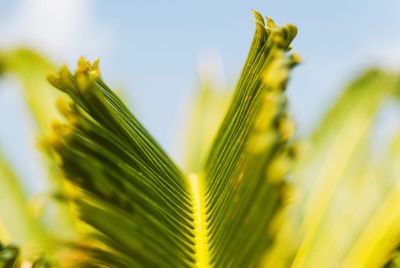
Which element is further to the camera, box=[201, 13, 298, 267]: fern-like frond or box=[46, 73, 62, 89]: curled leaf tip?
box=[46, 73, 62, 89]: curled leaf tip

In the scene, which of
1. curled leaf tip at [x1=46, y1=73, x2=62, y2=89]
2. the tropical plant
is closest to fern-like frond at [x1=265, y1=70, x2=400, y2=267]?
the tropical plant

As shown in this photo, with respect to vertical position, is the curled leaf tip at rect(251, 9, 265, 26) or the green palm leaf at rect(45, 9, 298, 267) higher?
the curled leaf tip at rect(251, 9, 265, 26)

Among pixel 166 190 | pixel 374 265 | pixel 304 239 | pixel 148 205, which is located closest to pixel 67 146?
pixel 148 205

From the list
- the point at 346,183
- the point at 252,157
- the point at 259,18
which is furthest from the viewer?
the point at 346,183

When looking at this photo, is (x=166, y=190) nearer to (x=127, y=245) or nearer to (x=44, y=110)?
(x=127, y=245)

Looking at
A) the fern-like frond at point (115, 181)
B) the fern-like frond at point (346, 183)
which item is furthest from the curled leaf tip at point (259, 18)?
the fern-like frond at point (346, 183)

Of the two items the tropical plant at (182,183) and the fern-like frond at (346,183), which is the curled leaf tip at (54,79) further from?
the fern-like frond at (346,183)

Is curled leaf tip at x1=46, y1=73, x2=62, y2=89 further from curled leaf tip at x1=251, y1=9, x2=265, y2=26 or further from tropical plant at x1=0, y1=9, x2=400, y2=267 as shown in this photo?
curled leaf tip at x1=251, y1=9, x2=265, y2=26

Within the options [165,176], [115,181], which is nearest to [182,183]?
[165,176]

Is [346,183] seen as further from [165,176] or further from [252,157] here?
[252,157]

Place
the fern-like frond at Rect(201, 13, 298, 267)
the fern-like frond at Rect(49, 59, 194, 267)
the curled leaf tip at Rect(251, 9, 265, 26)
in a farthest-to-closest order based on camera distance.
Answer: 1. the curled leaf tip at Rect(251, 9, 265, 26)
2. the fern-like frond at Rect(49, 59, 194, 267)
3. the fern-like frond at Rect(201, 13, 298, 267)
